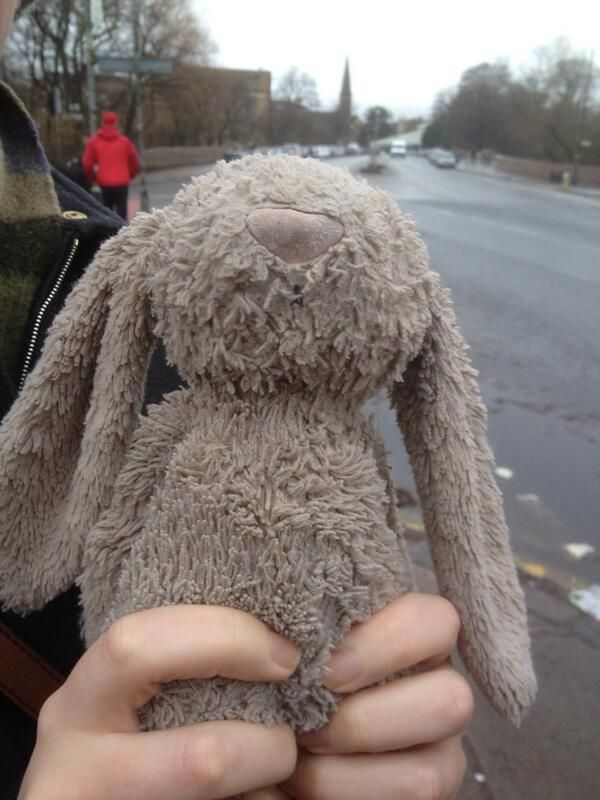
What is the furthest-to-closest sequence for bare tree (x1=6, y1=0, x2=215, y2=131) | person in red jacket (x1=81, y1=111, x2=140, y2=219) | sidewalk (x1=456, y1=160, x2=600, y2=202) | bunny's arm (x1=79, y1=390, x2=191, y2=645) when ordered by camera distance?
sidewalk (x1=456, y1=160, x2=600, y2=202) → bare tree (x1=6, y1=0, x2=215, y2=131) → person in red jacket (x1=81, y1=111, x2=140, y2=219) → bunny's arm (x1=79, y1=390, x2=191, y2=645)

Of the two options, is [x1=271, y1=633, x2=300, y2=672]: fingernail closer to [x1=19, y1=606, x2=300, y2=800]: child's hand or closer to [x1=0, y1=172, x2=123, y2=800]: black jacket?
[x1=19, y1=606, x2=300, y2=800]: child's hand

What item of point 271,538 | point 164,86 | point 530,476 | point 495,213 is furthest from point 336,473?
point 164,86

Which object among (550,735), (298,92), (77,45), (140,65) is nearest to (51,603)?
(550,735)

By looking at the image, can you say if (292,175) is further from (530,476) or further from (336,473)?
(530,476)

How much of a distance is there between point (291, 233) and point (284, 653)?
15.9 inches

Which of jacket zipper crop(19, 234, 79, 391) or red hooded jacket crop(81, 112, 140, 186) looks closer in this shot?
jacket zipper crop(19, 234, 79, 391)

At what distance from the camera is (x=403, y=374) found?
0.85 m

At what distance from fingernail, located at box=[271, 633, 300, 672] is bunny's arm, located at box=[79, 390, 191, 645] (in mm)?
197

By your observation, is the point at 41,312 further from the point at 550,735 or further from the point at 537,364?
the point at 537,364

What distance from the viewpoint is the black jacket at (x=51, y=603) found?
45.0 inches

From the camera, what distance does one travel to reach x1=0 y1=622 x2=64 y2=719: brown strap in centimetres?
111

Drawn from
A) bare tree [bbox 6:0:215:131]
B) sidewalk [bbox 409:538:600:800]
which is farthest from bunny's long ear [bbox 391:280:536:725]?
bare tree [bbox 6:0:215:131]

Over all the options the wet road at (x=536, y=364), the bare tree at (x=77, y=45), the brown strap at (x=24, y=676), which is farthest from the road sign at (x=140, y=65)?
the bare tree at (x=77, y=45)

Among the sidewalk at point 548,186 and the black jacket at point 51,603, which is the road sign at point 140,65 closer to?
the black jacket at point 51,603
